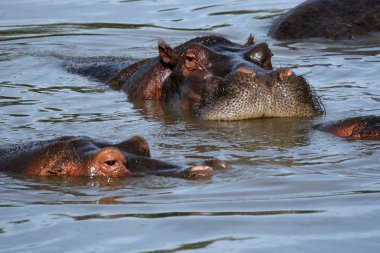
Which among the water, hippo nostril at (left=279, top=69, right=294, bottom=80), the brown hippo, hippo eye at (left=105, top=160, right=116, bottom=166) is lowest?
the water

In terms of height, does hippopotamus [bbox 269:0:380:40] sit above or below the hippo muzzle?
above

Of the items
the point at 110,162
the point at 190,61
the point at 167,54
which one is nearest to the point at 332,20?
the point at 167,54

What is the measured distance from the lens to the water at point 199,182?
557 centimetres

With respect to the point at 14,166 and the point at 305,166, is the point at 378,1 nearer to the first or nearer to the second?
the point at 305,166

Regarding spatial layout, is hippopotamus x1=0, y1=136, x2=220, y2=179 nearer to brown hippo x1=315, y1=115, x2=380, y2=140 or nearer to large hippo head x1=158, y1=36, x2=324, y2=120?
brown hippo x1=315, y1=115, x2=380, y2=140

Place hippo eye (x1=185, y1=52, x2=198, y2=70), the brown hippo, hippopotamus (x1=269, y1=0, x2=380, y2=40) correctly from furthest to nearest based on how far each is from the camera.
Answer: hippopotamus (x1=269, y1=0, x2=380, y2=40), hippo eye (x1=185, y1=52, x2=198, y2=70), the brown hippo

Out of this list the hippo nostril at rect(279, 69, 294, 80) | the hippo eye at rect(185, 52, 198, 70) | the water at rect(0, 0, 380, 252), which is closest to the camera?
the water at rect(0, 0, 380, 252)

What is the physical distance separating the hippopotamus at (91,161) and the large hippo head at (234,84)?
2201mm

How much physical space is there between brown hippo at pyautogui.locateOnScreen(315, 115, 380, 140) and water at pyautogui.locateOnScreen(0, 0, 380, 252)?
0.38 ft

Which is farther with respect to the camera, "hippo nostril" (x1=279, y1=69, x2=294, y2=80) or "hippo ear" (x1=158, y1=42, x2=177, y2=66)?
"hippo ear" (x1=158, y1=42, x2=177, y2=66)

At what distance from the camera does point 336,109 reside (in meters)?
9.80

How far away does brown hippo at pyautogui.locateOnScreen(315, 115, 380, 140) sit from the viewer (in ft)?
26.3

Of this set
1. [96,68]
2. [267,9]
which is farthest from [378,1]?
[96,68]

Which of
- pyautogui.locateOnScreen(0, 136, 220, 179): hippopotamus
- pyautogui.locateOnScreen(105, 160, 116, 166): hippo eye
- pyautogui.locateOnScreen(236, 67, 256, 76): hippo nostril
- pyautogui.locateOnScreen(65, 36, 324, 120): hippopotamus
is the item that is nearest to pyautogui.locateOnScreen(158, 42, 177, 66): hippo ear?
pyautogui.locateOnScreen(65, 36, 324, 120): hippopotamus
